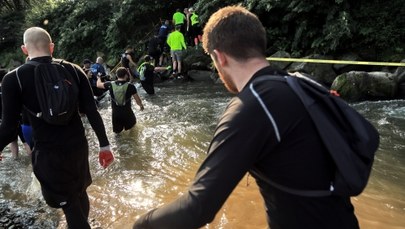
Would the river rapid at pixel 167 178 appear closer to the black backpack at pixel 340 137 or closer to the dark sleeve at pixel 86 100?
the dark sleeve at pixel 86 100

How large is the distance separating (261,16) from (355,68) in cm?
446

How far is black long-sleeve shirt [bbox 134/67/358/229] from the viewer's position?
4.66 feet

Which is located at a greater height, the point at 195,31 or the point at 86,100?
the point at 86,100

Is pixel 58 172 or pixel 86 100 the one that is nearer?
pixel 58 172

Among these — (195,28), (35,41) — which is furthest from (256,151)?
(195,28)

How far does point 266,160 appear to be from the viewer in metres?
1.50

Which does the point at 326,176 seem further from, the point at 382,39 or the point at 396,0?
the point at 396,0

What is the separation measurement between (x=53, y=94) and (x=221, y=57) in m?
2.00

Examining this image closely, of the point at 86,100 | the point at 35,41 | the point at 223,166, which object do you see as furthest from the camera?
the point at 86,100

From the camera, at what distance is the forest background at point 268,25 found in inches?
464

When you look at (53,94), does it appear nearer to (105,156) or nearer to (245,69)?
(105,156)

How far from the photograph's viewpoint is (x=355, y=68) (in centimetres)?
1138

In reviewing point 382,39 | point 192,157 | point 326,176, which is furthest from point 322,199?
point 382,39

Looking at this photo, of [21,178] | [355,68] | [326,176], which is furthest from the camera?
[355,68]
